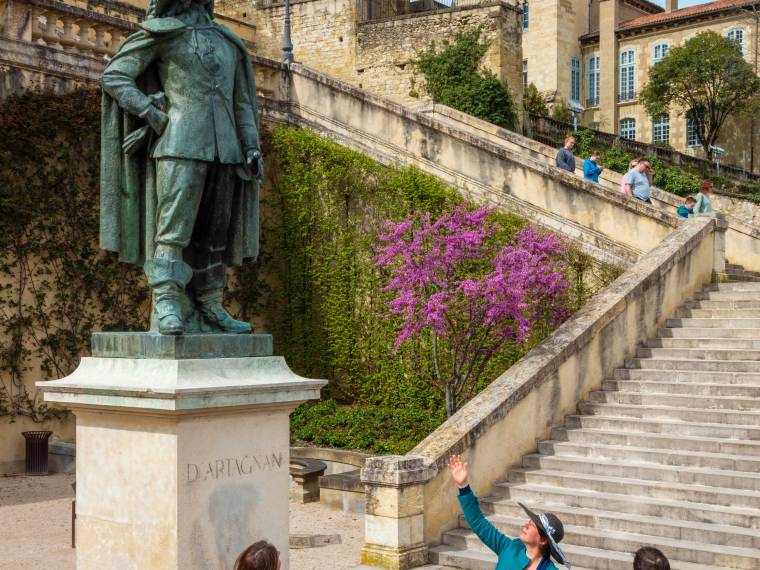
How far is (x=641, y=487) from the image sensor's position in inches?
354

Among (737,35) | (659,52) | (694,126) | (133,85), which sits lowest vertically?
(133,85)

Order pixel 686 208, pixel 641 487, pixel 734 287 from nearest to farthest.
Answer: pixel 641 487 → pixel 734 287 → pixel 686 208

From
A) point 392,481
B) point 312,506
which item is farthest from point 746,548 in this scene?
point 312,506

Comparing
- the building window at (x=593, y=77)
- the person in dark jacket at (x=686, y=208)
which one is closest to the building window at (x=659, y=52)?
the building window at (x=593, y=77)

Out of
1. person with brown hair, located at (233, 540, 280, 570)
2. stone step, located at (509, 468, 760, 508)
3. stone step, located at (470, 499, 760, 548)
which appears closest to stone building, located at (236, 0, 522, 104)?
stone step, located at (509, 468, 760, 508)

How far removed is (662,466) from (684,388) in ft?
5.07

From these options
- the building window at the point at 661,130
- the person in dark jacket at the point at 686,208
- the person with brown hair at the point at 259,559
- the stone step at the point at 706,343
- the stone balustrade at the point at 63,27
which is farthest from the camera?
the building window at the point at 661,130

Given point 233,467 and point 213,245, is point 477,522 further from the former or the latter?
point 213,245

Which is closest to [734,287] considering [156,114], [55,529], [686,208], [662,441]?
[686,208]

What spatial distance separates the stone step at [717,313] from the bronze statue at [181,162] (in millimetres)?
8457

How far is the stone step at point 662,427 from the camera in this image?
9570mm

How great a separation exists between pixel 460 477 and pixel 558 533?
23.0 inches

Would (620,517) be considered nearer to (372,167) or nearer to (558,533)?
(558,533)

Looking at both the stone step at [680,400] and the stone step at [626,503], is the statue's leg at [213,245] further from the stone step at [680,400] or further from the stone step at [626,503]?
the stone step at [680,400]
